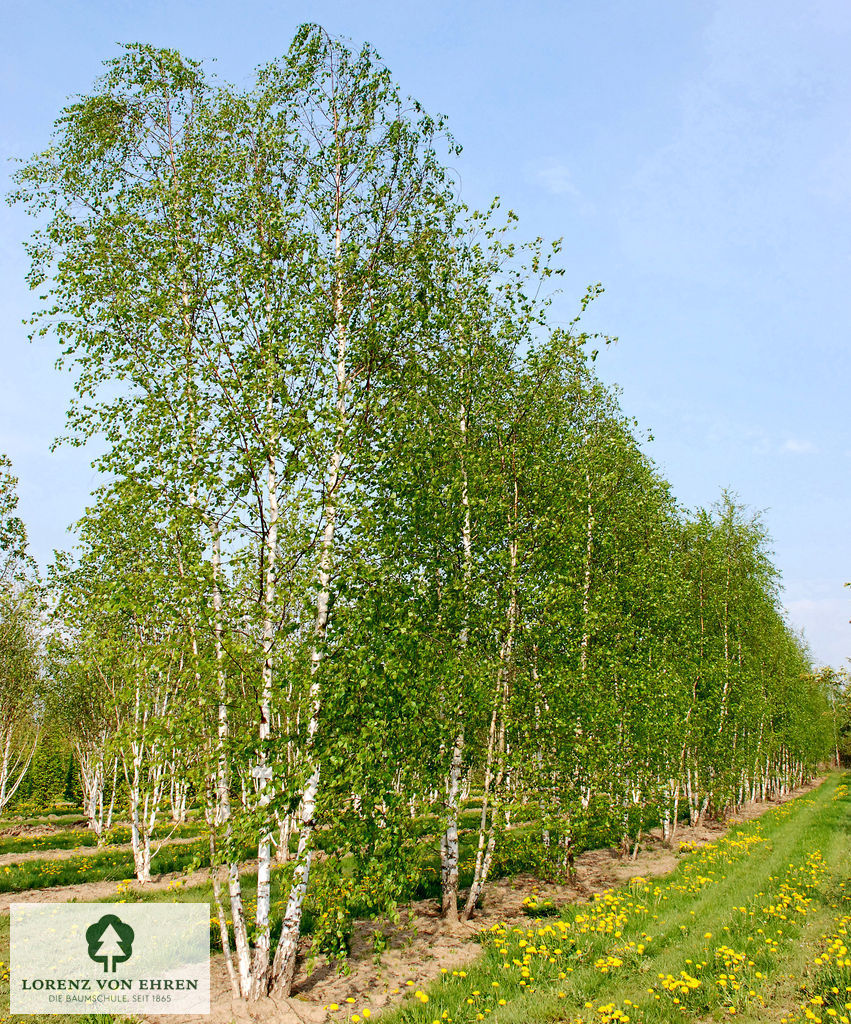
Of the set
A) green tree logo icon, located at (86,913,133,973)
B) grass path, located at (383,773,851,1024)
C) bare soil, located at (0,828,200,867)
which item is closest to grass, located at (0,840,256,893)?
bare soil, located at (0,828,200,867)

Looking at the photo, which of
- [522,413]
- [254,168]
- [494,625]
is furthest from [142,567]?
[522,413]

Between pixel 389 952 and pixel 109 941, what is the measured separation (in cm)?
509

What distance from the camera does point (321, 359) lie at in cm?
1088

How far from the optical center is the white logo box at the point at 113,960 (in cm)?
876

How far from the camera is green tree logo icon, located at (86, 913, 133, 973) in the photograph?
10.2 meters

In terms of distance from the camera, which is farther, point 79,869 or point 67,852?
point 67,852

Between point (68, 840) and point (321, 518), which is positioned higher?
point (321, 518)

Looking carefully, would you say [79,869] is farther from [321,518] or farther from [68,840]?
[321,518]

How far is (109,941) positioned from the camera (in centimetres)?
1087

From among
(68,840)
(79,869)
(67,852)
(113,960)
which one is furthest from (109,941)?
(68,840)

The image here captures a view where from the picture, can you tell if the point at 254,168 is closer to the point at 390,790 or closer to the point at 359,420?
the point at 359,420

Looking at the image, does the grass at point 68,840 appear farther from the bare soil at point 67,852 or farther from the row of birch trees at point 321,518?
the row of birch trees at point 321,518

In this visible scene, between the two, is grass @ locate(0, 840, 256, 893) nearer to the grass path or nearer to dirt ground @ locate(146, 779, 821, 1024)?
dirt ground @ locate(146, 779, 821, 1024)

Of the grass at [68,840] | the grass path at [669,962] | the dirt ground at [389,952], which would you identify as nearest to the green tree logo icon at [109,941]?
the dirt ground at [389,952]
